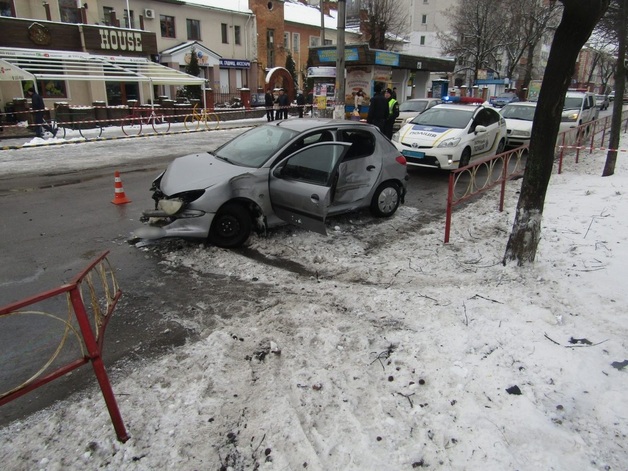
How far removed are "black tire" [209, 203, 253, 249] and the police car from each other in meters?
5.94

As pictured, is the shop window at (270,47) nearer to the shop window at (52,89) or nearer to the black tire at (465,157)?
the shop window at (52,89)

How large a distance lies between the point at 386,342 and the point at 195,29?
3777 cm

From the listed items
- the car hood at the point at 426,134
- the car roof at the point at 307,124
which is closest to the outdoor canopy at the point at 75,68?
the car hood at the point at 426,134

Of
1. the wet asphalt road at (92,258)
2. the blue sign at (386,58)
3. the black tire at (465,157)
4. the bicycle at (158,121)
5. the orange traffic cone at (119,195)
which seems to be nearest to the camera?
the wet asphalt road at (92,258)

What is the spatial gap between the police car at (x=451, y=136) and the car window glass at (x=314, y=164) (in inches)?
208

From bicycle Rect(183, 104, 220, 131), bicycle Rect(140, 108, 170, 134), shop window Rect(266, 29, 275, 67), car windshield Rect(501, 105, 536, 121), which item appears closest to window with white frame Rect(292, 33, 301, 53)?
shop window Rect(266, 29, 275, 67)

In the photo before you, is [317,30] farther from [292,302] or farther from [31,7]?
[292,302]

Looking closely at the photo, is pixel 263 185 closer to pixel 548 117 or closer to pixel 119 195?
pixel 548 117

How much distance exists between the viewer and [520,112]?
1530cm

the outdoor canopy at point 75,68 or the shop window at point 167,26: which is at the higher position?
the shop window at point 167,26

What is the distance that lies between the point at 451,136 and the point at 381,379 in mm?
8470

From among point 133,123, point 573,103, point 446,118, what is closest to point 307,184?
point 446,118

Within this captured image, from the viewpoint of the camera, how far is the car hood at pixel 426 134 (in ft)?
35.6

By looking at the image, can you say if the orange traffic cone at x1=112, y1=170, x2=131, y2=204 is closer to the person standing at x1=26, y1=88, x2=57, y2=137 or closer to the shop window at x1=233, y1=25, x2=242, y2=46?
the person standing at x1=26, y1=88, x2=57, y2=137
